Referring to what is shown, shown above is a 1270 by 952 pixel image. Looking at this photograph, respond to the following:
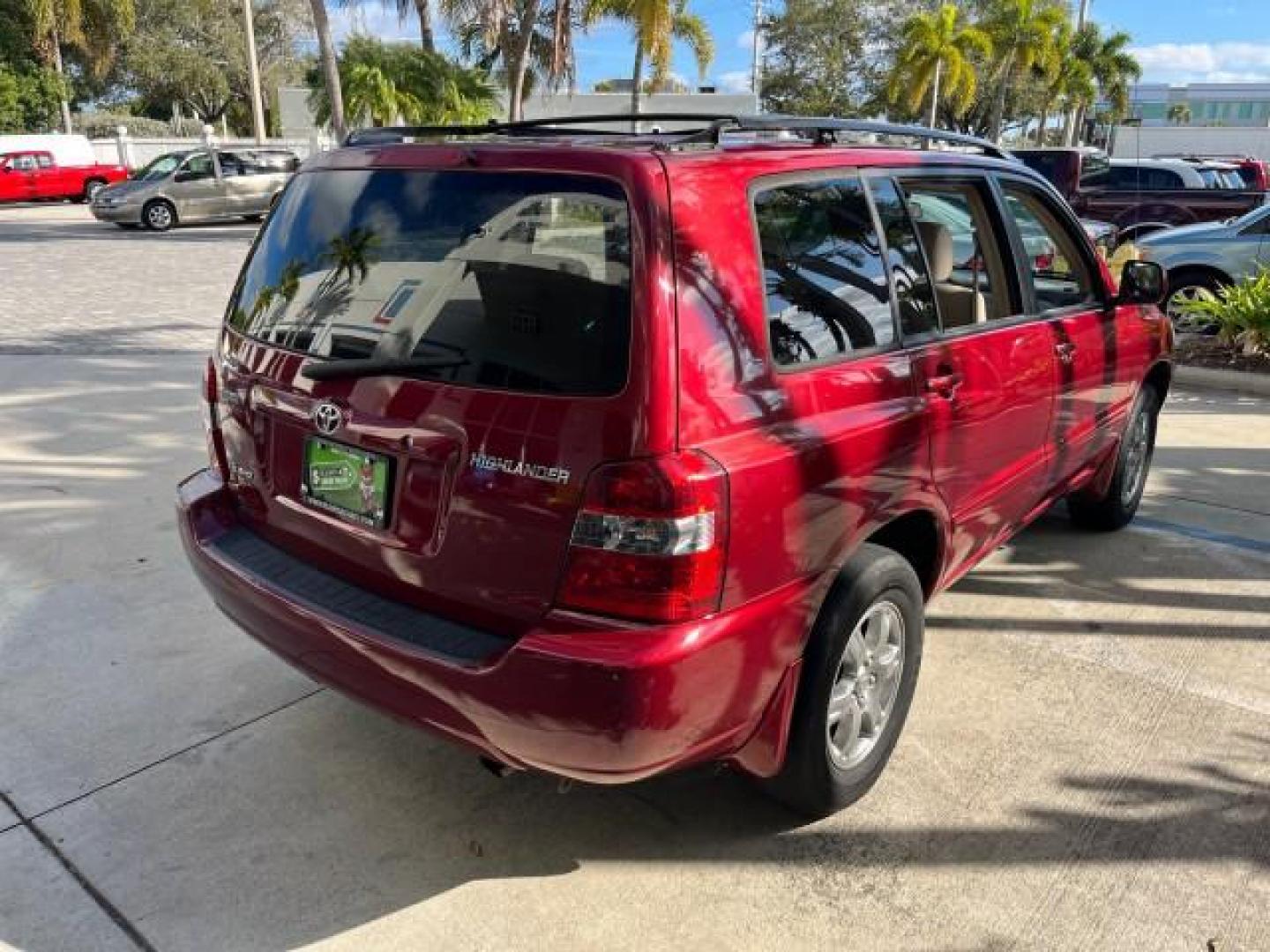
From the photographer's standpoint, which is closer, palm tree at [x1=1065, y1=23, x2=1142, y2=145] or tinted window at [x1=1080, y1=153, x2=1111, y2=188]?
tinted window at [x1=1080, y1=153, x2=1111, y2=188]

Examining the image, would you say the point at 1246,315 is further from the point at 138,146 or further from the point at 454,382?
→ the point at 138,146

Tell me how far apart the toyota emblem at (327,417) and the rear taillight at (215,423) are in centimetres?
62

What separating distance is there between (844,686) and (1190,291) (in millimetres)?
9934

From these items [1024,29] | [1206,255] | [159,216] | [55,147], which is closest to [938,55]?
[1024,29]

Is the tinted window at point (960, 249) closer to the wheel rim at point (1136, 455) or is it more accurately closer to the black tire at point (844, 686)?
the black tire at point (844, 686)

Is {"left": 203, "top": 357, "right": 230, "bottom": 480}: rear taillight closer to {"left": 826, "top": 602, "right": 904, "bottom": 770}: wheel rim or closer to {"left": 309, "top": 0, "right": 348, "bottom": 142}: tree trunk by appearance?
{"left": 826, "top": 602, "right": 904, "bottom": 770}: wheel rim

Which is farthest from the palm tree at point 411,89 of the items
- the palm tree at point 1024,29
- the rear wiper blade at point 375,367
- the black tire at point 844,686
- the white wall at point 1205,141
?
the white wall at point 1205,141

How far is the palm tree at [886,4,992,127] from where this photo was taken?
36.1 m

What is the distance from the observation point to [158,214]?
2180cm

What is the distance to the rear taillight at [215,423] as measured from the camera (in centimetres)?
310

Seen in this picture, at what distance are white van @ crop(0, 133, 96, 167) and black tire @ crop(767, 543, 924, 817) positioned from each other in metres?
32.6

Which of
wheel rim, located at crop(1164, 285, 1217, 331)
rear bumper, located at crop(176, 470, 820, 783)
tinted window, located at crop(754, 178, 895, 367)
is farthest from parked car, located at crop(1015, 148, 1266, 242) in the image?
rear bumper, located at crop(176, 470, 820, 783)

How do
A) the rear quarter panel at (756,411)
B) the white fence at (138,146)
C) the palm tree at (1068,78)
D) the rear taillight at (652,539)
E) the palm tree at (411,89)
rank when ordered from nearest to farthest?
the rear taillight at (652,539)
the rear quarter panel at (756,411)
the palm tree at (411,89)
the white fence at (138,146)
the palm tree at (1068,78)

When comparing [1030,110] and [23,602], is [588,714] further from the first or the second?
[1030,110]
